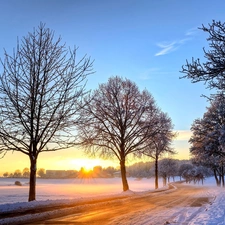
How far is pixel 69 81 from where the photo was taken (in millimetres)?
16188

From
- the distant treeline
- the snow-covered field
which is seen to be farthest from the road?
the distant treeline

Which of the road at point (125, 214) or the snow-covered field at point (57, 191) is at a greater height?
the road at point (125, 214)

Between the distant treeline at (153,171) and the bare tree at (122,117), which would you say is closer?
the bare tree at (122,117)

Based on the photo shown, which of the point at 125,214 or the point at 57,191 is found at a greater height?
the point at 125,214

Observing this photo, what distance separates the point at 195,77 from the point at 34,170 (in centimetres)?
1105

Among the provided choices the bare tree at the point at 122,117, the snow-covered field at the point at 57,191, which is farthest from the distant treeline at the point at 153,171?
the bare tree at the point at 122,117

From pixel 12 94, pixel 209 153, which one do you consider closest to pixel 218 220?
pixel 12 94

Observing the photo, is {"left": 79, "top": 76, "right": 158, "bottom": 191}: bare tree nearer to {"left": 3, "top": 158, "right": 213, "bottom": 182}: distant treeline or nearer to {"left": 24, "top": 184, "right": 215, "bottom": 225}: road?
{"left": 24, "top": 184, "right": 215, "bottom": 225}: road

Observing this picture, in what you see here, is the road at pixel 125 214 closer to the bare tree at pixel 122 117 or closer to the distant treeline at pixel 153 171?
the bare tree at pixel 122 117

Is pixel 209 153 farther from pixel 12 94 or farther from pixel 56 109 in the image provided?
pixel 12 94

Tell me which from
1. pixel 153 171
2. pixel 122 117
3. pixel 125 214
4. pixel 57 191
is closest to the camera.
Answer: pixel 125 214

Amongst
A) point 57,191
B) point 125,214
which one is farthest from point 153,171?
point 125,214

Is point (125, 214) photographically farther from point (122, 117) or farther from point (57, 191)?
point (57, 191)

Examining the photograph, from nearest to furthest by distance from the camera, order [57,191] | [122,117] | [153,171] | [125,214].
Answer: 1. [125,214]
2. [122,117]
3. [57,191]
4. [153,171]
